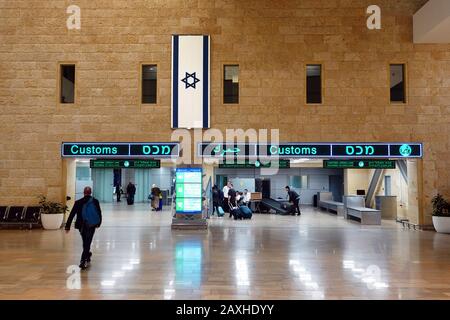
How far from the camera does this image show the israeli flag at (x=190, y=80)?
43.3 ft

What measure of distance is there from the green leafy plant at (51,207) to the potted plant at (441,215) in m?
13.2

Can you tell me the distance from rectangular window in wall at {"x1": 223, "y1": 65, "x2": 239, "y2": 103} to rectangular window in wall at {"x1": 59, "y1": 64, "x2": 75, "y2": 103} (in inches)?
228

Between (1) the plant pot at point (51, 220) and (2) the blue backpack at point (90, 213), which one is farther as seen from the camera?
(1) the plant pot at point (51, 220)

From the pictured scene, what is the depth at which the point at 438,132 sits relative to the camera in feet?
42.7

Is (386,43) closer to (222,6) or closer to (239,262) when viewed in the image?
(222,6)

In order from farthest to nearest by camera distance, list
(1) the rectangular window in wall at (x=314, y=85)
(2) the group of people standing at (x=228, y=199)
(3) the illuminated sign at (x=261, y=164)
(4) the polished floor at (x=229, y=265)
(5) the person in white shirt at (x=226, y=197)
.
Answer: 1. (5) the person in white shirt at (x=226, y=197)
2. (2) the group of people standing at (x=228, y=199)
3. (1) the rectangular window in wall at (x=314, y=85)
4. (3) the illuminated sign at (x=261, y=164)
5. (4) the polished floor at (x=229, y=265)

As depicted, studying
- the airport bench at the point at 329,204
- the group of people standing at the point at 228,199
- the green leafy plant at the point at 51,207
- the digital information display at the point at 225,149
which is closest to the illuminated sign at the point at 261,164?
the digital information display at the point at 225,149

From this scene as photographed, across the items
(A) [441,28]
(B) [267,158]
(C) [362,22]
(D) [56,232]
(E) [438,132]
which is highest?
(C) [362,22]

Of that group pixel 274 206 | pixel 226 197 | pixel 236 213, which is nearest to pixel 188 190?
pixel 236 213

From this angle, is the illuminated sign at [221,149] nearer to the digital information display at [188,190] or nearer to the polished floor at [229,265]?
the digital information display at [188,190]
